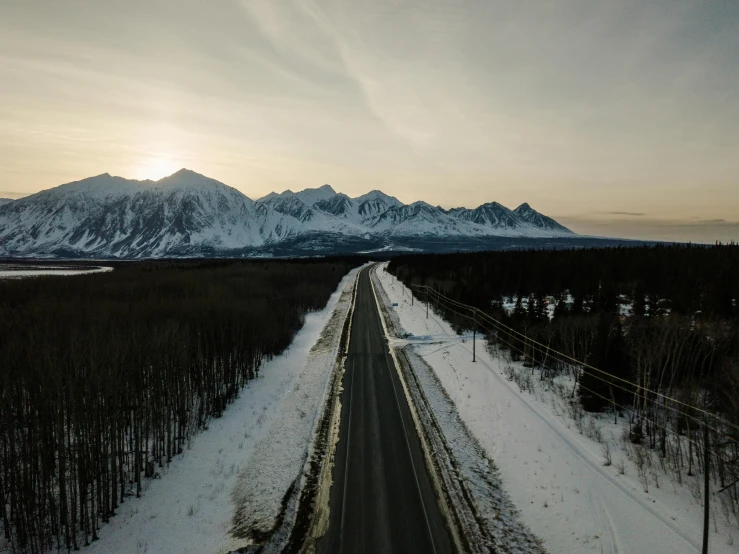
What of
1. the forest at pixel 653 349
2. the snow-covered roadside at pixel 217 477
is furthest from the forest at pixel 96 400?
the forest at pixel 653 349

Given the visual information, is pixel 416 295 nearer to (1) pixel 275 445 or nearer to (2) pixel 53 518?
(1) pixel 275 445

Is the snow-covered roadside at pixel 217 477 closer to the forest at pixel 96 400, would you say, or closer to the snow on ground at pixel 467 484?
the forest at pixel 96 400

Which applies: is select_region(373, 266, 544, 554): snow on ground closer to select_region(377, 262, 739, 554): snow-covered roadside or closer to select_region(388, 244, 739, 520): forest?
select_region(377, 262, 739, 554): snow-covered roadside

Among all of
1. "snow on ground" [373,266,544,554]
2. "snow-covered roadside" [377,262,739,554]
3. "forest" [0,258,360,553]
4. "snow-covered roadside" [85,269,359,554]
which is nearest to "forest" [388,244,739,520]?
"snow-covered roadside" [377,262,739,554]

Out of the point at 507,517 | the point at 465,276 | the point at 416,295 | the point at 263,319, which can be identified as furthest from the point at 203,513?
the point at 465,276

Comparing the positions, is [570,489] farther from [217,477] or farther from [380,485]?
[217,477]

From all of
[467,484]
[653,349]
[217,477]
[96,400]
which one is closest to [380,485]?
[467,484]
